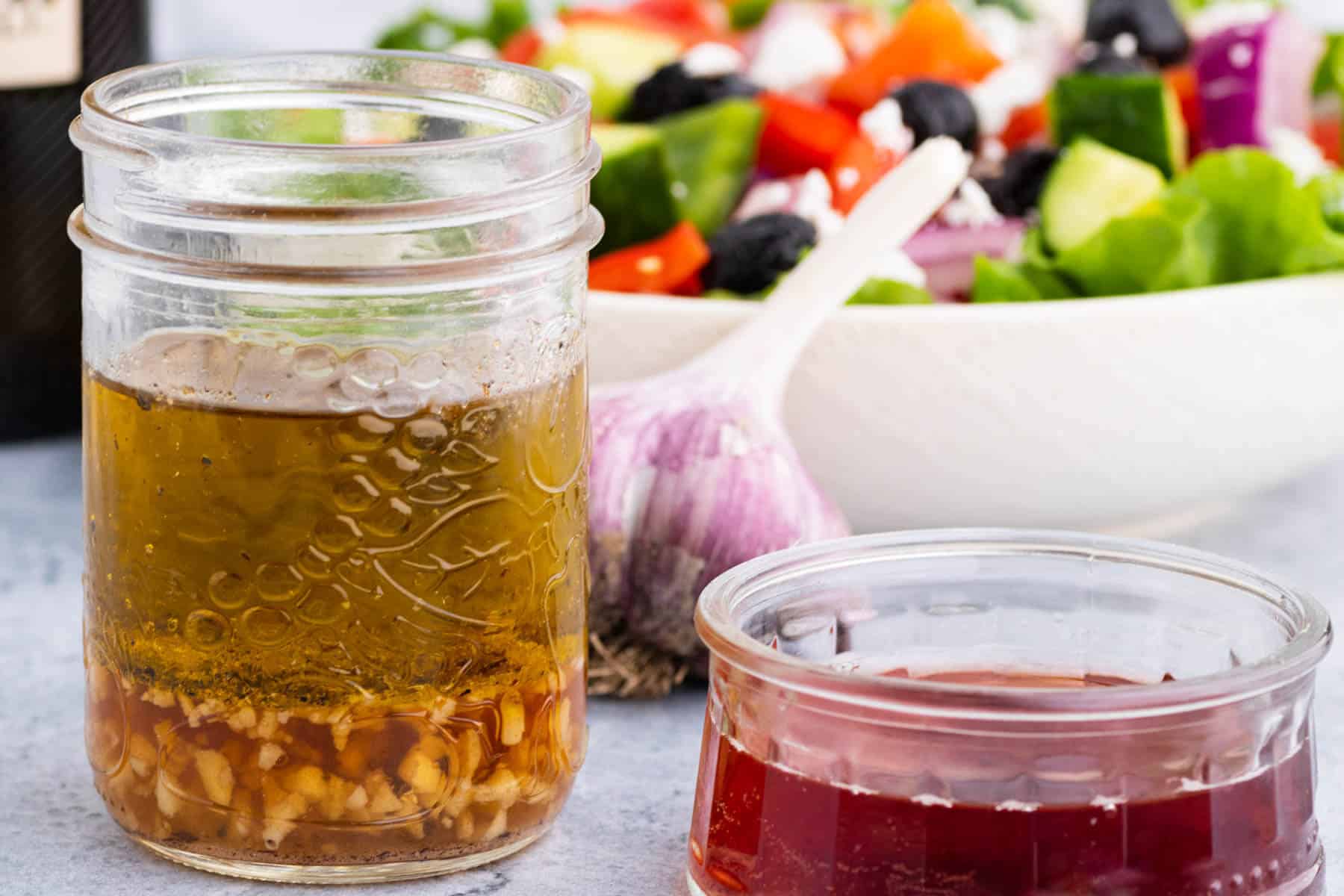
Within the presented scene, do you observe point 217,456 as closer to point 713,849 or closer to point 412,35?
point 713,849

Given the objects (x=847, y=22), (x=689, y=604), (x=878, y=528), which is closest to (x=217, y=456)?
(x=689, y=604)


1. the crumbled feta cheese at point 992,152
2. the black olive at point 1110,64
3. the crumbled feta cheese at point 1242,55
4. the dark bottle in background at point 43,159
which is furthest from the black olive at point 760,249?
the dark bottle in background at point 43,159

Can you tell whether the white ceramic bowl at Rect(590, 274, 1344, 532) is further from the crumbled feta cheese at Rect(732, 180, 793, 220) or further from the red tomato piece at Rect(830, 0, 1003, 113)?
the red tomato piece at Rect(830, 0, 1003, 113)

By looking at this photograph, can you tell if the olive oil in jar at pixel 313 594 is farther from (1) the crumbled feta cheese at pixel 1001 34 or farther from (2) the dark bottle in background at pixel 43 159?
(1) the crumbled feta cheese at pixel 1001 34

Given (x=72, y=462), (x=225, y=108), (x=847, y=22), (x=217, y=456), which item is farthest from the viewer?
(x=847, y=22)

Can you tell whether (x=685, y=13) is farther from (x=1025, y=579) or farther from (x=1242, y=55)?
(x=1025, y=579)

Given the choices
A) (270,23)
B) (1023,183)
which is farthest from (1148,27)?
(270,23)
